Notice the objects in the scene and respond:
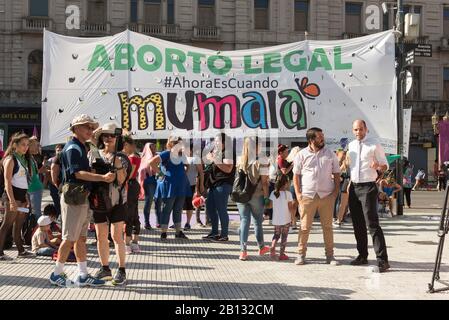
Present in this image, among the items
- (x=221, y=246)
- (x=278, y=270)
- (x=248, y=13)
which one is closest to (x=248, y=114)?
(x=221, y=246)

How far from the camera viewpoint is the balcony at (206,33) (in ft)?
112

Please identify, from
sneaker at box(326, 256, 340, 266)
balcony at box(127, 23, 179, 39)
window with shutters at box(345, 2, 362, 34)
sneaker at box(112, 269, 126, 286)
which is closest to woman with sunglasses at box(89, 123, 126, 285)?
sneaker at box(112, 269, 126, 286)

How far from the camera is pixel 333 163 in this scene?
7.97 m

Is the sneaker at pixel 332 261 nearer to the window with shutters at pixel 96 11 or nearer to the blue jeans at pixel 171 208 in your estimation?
the blue jeans at pixel 171 208

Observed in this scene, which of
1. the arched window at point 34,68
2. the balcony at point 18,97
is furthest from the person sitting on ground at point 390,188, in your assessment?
the arched window at point 34,68

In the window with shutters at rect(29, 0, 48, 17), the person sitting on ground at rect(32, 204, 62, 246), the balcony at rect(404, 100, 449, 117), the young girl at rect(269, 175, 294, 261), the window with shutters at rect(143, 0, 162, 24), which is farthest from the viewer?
the balcony at rect(404, 100, 449, 117)

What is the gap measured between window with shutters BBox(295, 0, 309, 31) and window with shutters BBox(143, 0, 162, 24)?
8366 millimetres

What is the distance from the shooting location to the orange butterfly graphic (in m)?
10.9

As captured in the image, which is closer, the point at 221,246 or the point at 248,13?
the point at 221,246

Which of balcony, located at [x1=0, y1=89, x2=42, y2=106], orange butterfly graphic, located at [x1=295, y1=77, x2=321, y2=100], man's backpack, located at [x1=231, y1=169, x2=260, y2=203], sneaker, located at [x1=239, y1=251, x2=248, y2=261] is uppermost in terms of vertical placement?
balcony, located at [x1=0, y1=89, x2=42, y2=106]

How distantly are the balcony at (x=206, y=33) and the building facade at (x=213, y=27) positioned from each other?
59 millimetres

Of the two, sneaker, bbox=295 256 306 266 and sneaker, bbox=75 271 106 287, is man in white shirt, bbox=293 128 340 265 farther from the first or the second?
sneaker, bbox=75 271 106 287
